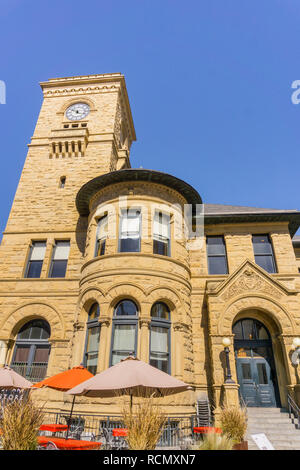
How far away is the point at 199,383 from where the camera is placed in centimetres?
1357

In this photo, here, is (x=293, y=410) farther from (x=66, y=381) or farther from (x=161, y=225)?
(x=161, y=225)

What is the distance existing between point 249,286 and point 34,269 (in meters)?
11.7

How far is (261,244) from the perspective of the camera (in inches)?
669

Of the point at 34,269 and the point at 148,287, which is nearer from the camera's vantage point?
the point at 148,287

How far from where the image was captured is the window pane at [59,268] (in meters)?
16.8

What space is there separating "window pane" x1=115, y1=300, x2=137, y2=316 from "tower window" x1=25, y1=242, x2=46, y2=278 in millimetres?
6218

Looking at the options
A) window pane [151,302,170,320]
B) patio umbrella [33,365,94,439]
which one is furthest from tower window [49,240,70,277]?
patio umbrella [33,365,94,439]

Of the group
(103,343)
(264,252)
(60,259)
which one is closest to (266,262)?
(264,252)

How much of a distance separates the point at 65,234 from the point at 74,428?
10.2 meters

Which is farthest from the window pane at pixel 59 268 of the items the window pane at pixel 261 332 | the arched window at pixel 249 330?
the window pane at pixel 261 332

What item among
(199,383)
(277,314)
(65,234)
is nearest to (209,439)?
(199,383)

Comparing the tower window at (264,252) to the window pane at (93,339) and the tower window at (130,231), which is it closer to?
the tower window at (130,231)

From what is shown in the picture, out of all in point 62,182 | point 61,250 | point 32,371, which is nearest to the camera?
point 32,371

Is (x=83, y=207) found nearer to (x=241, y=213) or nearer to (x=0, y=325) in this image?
(x=0, y=325)
